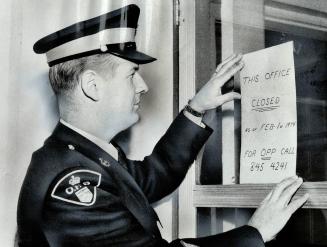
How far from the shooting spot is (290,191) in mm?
759

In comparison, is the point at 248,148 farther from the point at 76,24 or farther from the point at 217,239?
the point at 76,24

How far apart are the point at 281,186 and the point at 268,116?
5.4 inches

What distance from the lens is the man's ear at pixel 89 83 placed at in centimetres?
89

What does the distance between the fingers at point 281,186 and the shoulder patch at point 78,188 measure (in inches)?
12.6

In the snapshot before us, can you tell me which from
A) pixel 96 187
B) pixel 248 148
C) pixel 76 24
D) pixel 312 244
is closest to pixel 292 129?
pixel 248 148

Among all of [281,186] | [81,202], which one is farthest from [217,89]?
[81,202]

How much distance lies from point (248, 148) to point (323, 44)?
24 centimetres

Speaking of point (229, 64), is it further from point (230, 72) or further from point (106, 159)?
point (106, 159)

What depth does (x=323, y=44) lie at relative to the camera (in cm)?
79

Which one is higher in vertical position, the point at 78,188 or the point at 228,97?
the point at 228,97

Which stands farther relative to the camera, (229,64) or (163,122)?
(163,122)

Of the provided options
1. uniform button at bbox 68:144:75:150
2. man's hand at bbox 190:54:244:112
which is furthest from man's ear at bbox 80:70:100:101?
man's hand at bbox 190:54:244:112

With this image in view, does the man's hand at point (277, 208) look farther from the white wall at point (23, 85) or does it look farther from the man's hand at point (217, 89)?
the white wall at point (23, 85)

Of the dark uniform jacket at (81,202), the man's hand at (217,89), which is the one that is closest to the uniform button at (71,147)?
the dark uniform jacket at (81,202)
